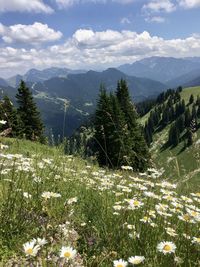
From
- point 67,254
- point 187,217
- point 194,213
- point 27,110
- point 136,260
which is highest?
point 67,254

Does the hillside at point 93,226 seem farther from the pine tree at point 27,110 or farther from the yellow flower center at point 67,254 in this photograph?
the pine tree at point 27,110

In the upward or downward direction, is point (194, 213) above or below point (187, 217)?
below

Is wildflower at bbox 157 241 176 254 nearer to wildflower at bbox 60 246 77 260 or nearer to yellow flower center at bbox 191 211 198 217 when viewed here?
wildflower at bbox 60 246 77 260

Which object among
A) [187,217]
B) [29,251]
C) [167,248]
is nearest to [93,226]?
[187,217]

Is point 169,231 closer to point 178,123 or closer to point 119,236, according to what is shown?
point 119,236

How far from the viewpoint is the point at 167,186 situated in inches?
239

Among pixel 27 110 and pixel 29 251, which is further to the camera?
pixel 27 110

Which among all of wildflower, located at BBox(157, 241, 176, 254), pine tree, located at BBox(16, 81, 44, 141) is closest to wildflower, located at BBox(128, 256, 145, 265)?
wildflower, located at BBox(157, 241, 176, 254)

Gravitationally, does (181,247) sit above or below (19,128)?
above

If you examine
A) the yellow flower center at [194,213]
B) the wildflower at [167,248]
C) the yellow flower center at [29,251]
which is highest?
the yellow flower center at [29,251]

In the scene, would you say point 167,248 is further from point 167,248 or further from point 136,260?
point 136,260

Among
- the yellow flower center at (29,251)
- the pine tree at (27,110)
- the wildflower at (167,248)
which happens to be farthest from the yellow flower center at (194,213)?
the pine tree at (27,110)

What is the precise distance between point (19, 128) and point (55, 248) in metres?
49.4

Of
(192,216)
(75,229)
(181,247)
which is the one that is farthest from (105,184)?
(181,247)
